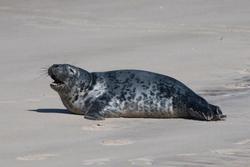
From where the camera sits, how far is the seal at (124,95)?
30.7ft

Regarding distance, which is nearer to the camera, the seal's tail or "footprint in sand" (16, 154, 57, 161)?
"footprint in sand" (16, 154, 57, 161)

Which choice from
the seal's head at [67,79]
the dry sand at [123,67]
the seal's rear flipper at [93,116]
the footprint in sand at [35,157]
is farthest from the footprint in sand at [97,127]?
the footprint in sand at [35,157]

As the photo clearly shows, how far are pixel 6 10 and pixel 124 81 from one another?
36.2 feet

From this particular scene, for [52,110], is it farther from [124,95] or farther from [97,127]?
[97,127]

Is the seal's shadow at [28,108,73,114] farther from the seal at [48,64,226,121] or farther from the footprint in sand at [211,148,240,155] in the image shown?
the footprint in sand at [211,148,240,155]

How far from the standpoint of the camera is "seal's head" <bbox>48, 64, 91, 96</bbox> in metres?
9.55

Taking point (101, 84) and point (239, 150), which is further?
point (101, 84)

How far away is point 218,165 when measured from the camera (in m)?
6.73

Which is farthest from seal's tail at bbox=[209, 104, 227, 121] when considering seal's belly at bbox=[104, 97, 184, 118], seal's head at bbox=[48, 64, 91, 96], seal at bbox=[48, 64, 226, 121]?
seal's head at bbox=[48, 64, 91, 96]

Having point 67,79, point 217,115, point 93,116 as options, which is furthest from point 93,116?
point 217,115

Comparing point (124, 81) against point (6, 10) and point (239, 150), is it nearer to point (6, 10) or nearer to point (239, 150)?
point (239, 150)

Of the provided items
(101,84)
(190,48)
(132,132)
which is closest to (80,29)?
(190,48)

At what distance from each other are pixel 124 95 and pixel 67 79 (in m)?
0.58

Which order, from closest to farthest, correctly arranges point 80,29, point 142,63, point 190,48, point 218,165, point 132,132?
point 218,165
point 132,132
point 142,63
point 190,48
point 80,29
